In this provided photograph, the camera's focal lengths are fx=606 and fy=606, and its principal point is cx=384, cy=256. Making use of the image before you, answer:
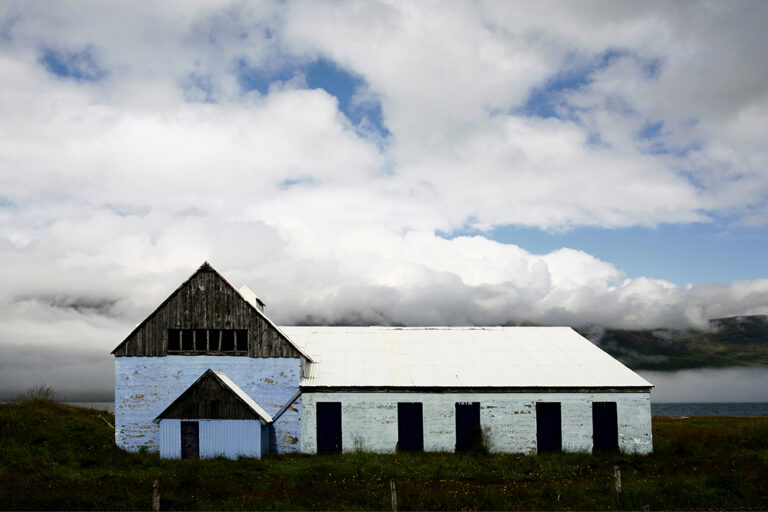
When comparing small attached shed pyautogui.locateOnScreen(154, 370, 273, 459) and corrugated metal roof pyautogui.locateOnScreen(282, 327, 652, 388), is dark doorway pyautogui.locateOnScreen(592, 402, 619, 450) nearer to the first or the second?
corrugated metal roof pyautogui.locateOnScreen(282, 327, 652, 388)

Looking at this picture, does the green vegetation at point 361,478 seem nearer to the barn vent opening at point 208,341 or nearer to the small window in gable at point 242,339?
the barn vent opening at point 208,341

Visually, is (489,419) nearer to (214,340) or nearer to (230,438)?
(230,438)

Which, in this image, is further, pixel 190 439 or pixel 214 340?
pixel 214 340

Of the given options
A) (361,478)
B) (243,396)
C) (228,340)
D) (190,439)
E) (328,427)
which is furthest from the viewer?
(228,340)

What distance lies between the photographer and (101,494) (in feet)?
62.8

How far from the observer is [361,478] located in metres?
22.9

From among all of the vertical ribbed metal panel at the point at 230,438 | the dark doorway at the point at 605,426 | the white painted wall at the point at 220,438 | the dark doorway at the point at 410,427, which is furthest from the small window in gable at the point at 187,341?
the dark doorway at the point at 605,426

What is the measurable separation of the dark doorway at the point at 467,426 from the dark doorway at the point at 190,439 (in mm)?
12478

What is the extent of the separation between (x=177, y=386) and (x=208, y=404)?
299 cm

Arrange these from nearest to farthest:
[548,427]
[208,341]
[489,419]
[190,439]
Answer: [190,439] → [489,419] → [548,427] → [208,341]

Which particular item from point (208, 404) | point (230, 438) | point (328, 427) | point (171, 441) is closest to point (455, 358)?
point (328, 427)

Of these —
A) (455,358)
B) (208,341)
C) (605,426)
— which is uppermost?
(208,341)

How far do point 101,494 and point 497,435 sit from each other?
1829 centimetres

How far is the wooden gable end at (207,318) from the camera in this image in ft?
100
